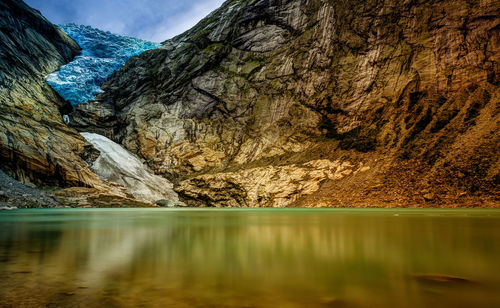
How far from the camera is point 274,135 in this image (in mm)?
48156

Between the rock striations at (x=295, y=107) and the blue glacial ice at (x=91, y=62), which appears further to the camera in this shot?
the blue glacial ice at (x=91, y=62)

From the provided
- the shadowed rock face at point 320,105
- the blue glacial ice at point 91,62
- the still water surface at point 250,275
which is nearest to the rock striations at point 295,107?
the shadowed rock face at point 320,105

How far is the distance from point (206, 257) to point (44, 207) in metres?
33.4

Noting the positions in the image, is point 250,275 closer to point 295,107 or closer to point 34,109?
point 295,107

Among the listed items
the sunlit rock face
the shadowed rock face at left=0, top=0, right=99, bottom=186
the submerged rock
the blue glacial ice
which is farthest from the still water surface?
the blue glacial ice

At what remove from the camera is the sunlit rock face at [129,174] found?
44.2 meters

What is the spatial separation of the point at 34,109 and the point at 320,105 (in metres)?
42.1

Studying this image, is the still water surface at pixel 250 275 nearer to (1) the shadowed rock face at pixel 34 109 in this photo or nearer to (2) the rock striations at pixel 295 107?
(2) the rock striations at pixel 295 107

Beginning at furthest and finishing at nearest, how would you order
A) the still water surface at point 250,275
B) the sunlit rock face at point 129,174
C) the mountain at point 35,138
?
1. the sunlit rock face at point 129,174
2. the mountain at point 35,138
3. the still water surface at point 250,275

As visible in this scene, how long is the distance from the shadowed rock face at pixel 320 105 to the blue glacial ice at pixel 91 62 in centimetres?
289

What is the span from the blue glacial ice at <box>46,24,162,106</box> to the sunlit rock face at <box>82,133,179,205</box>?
39.0ft

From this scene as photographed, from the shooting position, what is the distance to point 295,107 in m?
49.0

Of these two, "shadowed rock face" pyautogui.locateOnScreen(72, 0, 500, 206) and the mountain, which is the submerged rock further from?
the mountain

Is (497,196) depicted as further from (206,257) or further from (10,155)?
(10,155)
